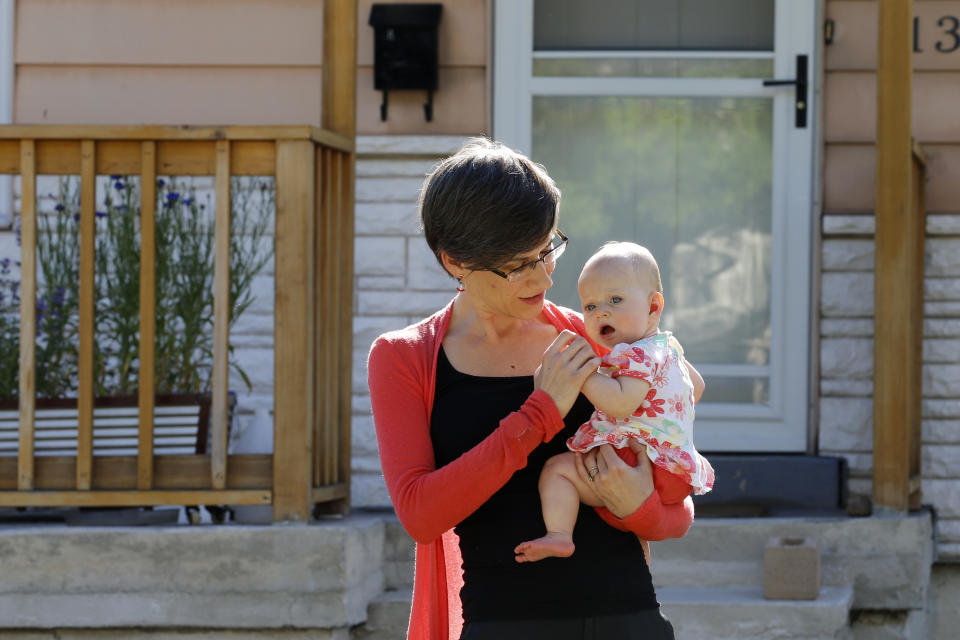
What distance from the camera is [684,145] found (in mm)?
5570

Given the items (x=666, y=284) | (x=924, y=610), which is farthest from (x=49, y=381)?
(x=924, y=610)

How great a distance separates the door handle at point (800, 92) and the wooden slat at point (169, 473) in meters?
2.61

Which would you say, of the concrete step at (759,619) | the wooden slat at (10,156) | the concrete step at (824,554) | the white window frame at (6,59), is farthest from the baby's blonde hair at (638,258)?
the white window frame at (6,59)

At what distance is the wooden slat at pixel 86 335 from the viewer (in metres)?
4.25

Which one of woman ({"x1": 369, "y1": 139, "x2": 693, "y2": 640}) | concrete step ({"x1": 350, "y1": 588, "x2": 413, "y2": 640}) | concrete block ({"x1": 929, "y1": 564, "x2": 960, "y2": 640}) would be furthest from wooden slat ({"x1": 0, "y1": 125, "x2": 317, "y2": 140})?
concrete block ({"x1": 929, "y1": 564, "x2": 960, "y2": 640})

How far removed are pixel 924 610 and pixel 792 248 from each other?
1501 millimetres

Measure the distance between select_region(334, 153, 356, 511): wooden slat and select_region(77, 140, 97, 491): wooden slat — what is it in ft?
2.71

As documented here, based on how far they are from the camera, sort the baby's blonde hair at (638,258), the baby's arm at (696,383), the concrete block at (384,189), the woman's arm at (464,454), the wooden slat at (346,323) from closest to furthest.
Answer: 1. the woman's arm at (464,454)
2. the baby's blonde hair at (638,258)
3. the baby's arm at (696,383)
4. the wooden slat at (346,323)
5. the concrete block at (384,189)

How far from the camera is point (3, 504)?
4.28 m

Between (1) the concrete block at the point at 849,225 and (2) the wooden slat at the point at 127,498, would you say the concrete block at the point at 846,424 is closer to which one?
(1) the concrete block at the point at 849,225

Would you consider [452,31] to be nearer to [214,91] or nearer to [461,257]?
[214,91]

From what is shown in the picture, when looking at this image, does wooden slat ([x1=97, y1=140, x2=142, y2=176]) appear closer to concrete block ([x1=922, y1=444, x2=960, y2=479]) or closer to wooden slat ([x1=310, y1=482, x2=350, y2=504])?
wooden slat ([x1=310, y1=482, x2=350, y2=504])

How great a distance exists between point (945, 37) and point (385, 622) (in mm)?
3195

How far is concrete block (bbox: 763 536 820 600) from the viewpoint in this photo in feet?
14.2
